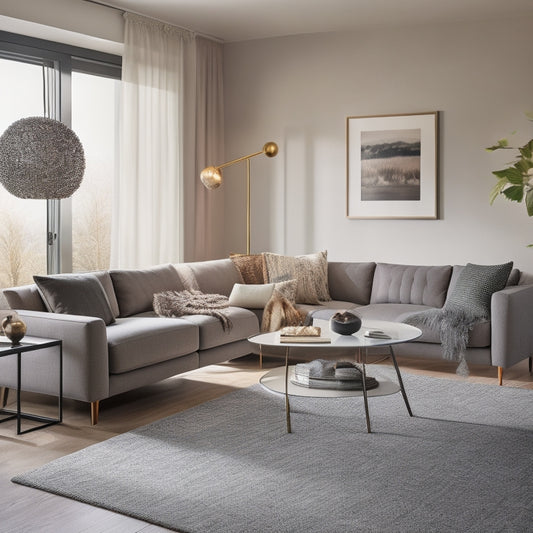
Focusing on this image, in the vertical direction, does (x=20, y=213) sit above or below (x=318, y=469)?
above

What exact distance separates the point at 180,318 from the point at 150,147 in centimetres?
199

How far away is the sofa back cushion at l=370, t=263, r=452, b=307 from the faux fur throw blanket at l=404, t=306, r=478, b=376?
616 millimetres

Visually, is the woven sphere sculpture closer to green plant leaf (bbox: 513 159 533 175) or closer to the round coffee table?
the round coffee table

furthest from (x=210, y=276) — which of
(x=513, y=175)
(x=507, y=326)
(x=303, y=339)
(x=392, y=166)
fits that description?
(x=513, y=175)

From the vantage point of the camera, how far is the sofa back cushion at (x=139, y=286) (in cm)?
512

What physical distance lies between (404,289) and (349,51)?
7.21 feet

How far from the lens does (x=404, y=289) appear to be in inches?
237

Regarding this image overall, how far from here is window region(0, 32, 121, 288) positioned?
547 centimetres

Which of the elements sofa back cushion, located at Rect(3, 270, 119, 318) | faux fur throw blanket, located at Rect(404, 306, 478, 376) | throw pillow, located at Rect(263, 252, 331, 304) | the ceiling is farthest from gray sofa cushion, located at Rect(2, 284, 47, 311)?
faux fur throw blanket, located at Rect(404, 306, 478, 376)

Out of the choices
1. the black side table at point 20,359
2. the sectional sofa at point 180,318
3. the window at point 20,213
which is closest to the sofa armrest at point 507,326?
the sectional sofa at point 180,318

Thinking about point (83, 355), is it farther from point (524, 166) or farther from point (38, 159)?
point (524, 166)

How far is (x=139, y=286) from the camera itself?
A: 5234 mm

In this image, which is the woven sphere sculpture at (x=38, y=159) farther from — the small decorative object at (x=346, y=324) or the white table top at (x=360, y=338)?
the small decorative object at (x=346, y=324)

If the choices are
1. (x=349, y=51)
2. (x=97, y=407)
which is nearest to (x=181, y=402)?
(x=97, y=407)
